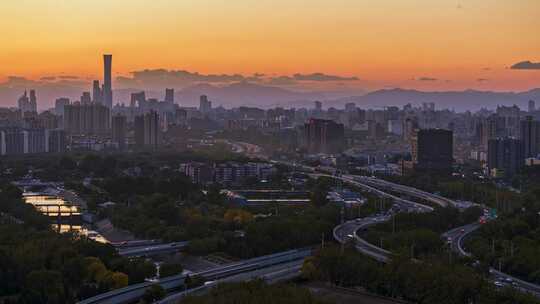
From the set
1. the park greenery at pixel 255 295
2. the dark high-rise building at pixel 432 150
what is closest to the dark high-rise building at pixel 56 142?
the dark high-rise building at pixel 432 150

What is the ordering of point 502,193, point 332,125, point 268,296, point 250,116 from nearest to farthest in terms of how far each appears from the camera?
point 268,296
point 502,193
point 332,125
point 250,116

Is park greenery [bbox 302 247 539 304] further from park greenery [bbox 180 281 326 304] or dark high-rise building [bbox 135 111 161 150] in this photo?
dark high-rise building [bbox 135 111 161 150]

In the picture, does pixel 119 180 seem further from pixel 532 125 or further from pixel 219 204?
pixel 532 125

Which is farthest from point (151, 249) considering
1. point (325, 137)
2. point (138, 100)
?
point (138, 100)

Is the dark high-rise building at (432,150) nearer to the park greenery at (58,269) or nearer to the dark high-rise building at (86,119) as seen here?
the park greenery at (58,269)

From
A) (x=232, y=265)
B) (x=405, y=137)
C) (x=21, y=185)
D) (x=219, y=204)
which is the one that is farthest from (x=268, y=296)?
(x=405, y=137)

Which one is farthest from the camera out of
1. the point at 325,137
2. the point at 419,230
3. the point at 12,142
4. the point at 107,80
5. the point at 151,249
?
the point at 107,80

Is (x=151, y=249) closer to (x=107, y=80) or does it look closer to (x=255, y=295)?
(x=255, y=295)
